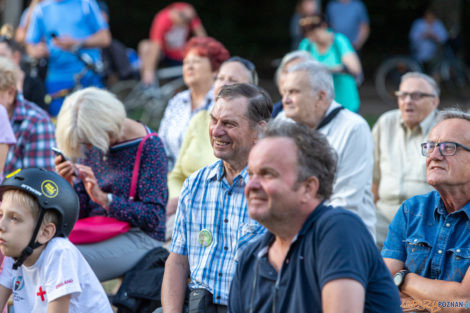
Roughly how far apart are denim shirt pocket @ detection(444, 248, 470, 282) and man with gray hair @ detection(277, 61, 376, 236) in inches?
53.4

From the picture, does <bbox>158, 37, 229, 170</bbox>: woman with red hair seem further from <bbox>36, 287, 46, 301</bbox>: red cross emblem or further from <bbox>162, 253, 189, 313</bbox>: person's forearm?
<bbox>36, 287, 46, 301</bbox>: red cross emblem

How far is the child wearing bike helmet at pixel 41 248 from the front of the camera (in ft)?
9.92

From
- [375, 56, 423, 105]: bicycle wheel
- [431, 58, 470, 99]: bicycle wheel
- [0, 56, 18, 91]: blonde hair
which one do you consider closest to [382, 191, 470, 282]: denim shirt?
[0, 56, 18, 91]: blonde hair

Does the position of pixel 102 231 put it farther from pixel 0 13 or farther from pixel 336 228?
pixel 0 13

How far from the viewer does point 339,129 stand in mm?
4566

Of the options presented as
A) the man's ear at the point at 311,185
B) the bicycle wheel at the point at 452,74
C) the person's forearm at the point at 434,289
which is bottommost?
the person's forearm at the point at 434,289

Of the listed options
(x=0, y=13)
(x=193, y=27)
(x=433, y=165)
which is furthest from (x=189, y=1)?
(x=433, y=165)

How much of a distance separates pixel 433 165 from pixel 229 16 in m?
16.6

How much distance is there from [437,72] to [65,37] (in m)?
9.01

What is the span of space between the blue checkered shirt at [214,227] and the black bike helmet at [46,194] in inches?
19.7

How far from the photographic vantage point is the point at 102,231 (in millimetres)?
4172

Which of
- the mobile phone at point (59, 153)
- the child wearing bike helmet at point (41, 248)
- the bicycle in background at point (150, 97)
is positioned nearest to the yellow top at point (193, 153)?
the mobile phone at point (59, 153)

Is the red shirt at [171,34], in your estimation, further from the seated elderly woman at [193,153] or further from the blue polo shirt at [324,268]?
the blue polo shirt at [324,268]

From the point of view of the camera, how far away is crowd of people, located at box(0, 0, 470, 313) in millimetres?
2320
